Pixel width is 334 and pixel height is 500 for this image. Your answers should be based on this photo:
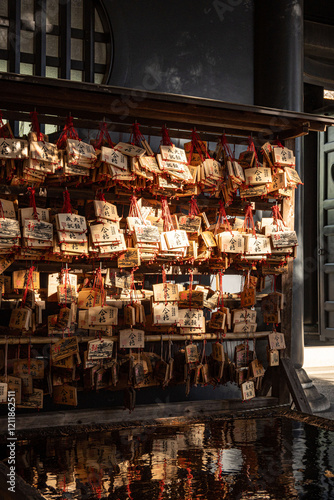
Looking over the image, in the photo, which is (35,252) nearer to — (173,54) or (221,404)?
(221,404)

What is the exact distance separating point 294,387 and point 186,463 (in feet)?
5.07

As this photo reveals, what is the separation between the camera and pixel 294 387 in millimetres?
4359

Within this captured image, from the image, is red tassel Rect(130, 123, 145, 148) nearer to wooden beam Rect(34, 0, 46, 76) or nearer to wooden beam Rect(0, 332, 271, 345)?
wooden beam Rect(34, 0, 46, 76)

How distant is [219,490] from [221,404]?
1680 millimetres

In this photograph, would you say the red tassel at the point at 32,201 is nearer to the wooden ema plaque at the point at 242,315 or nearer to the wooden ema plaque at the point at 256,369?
the wooden ema plaque at the point at 242,315

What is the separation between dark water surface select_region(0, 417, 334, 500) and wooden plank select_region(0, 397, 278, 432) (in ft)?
0.58

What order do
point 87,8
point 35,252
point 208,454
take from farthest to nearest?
point 87,8 → point 35,252 → point 208,454

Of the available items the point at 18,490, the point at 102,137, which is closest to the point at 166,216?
the point at 102,137

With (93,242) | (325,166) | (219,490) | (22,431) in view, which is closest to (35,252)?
(93,242)

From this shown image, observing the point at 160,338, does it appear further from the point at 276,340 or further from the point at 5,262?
the point at 5,262

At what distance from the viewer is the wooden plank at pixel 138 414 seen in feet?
12.3

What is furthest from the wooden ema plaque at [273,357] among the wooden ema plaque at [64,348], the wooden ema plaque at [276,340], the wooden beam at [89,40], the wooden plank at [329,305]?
the wooden plank at [329,305]

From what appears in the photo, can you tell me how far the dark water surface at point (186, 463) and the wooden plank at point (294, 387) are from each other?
434 mm

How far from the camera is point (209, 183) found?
4.06 m
